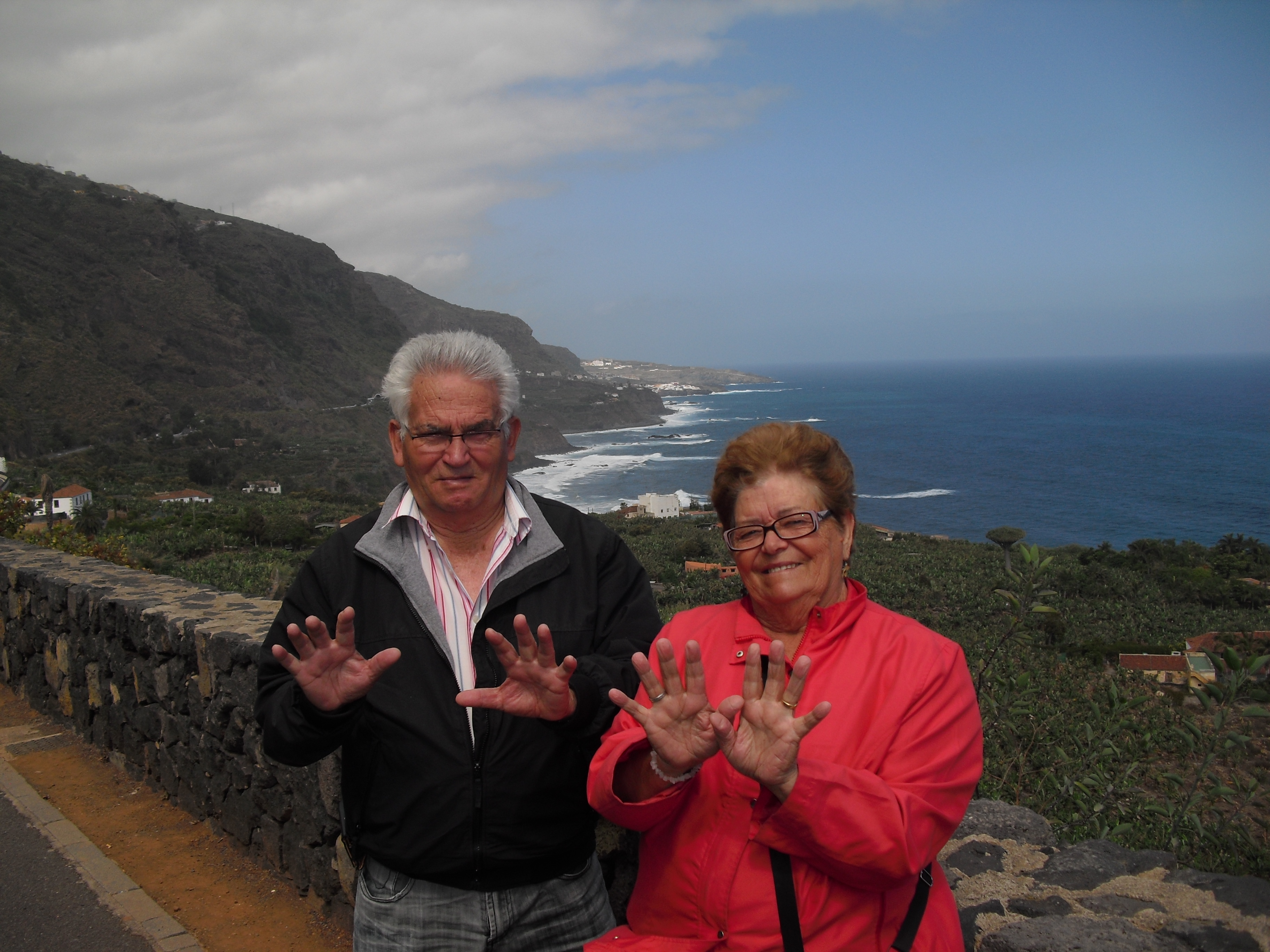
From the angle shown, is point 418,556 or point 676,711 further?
point 418,556

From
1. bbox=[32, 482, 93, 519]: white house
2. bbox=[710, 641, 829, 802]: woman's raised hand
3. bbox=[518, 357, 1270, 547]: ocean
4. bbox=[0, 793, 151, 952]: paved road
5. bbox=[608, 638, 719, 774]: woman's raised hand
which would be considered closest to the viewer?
bbox=[710, 641, 829, 802]: woman's raised hand

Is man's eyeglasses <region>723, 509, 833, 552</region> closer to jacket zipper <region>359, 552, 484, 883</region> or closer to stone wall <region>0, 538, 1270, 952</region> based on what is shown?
jacket zipper <region>359, 552, 484, 883</region>

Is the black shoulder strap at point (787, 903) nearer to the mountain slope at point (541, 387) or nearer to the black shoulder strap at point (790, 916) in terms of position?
the black shoulder strap at point (790, 916)

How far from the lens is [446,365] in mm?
2146

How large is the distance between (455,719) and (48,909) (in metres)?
2.11

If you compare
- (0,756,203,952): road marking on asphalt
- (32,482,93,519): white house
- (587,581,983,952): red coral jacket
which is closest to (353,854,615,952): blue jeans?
(587,581,983,952): red coral jacket

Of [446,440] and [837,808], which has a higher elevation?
[446,440]

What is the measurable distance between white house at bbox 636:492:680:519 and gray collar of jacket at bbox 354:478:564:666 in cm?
4234

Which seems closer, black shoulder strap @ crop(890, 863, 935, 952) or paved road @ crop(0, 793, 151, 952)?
black shoulder strap @ crop(890, 863, 935, 952)

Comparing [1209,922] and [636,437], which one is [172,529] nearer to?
[1209,922]

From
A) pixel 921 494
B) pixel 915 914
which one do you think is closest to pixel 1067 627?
pixel 915 914

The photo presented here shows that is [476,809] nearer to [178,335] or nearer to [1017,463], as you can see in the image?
[178,335]

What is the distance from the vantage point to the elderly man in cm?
189

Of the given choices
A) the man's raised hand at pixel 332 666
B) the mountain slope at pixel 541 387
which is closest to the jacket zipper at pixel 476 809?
the man's raised hand at pixel 332 666
